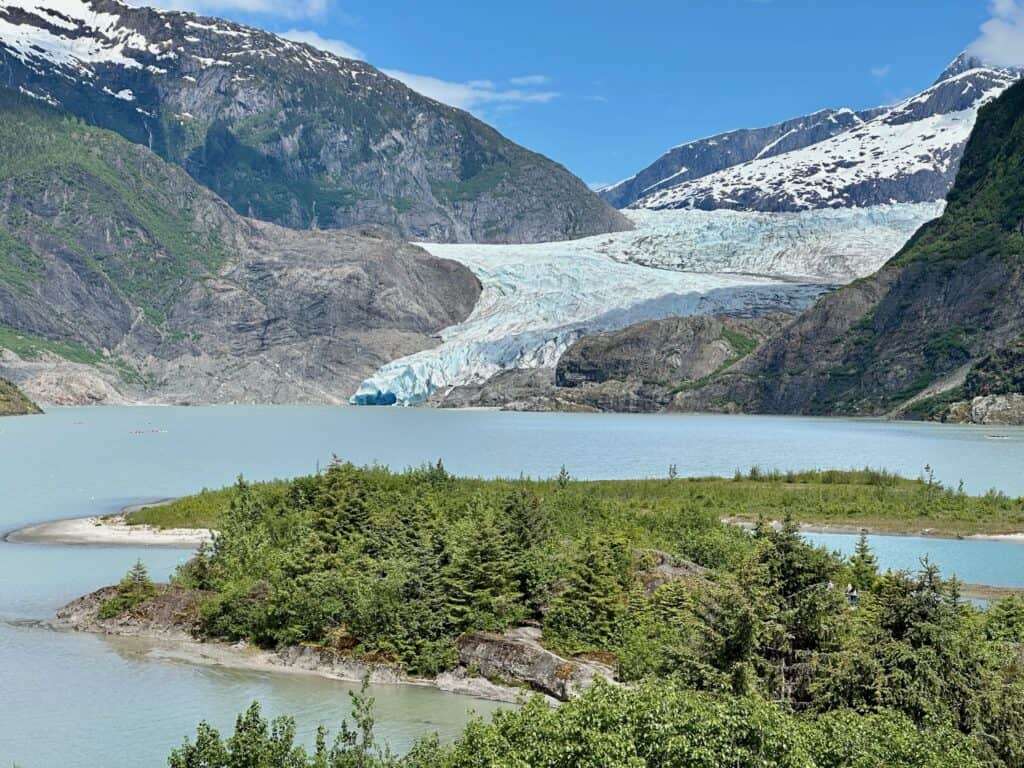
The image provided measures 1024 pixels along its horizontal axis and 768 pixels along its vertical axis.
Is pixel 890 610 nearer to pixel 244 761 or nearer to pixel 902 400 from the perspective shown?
pixel 244 761

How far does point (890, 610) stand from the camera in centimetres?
2188

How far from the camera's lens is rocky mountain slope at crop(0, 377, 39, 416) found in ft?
572

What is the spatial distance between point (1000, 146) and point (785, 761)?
197 metres

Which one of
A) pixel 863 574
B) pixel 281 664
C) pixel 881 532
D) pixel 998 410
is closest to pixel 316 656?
pixel 281 664

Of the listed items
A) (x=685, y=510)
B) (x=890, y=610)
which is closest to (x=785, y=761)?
(x=890, y=610)

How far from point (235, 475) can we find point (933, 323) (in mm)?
125837

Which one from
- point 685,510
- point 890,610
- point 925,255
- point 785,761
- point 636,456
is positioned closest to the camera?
point 785,761

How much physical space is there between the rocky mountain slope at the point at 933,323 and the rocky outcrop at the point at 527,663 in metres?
131

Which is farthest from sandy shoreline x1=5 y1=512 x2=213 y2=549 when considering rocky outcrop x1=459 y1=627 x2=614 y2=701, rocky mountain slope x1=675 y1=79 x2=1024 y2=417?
rocky mountain slope x1=675 y1=79 x2=1024 y2=417

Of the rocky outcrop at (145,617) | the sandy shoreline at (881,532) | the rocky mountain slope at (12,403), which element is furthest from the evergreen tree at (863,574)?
the rocky mountain slope at (12,403)

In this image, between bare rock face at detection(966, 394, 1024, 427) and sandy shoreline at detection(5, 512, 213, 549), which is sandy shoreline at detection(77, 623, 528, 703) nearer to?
sandy shoreline at detection(5, 512, 213, 549)

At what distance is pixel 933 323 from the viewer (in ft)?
577

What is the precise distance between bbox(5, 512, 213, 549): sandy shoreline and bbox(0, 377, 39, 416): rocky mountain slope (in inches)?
4984

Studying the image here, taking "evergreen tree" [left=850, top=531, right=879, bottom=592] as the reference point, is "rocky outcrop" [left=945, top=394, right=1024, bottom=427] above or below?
above
